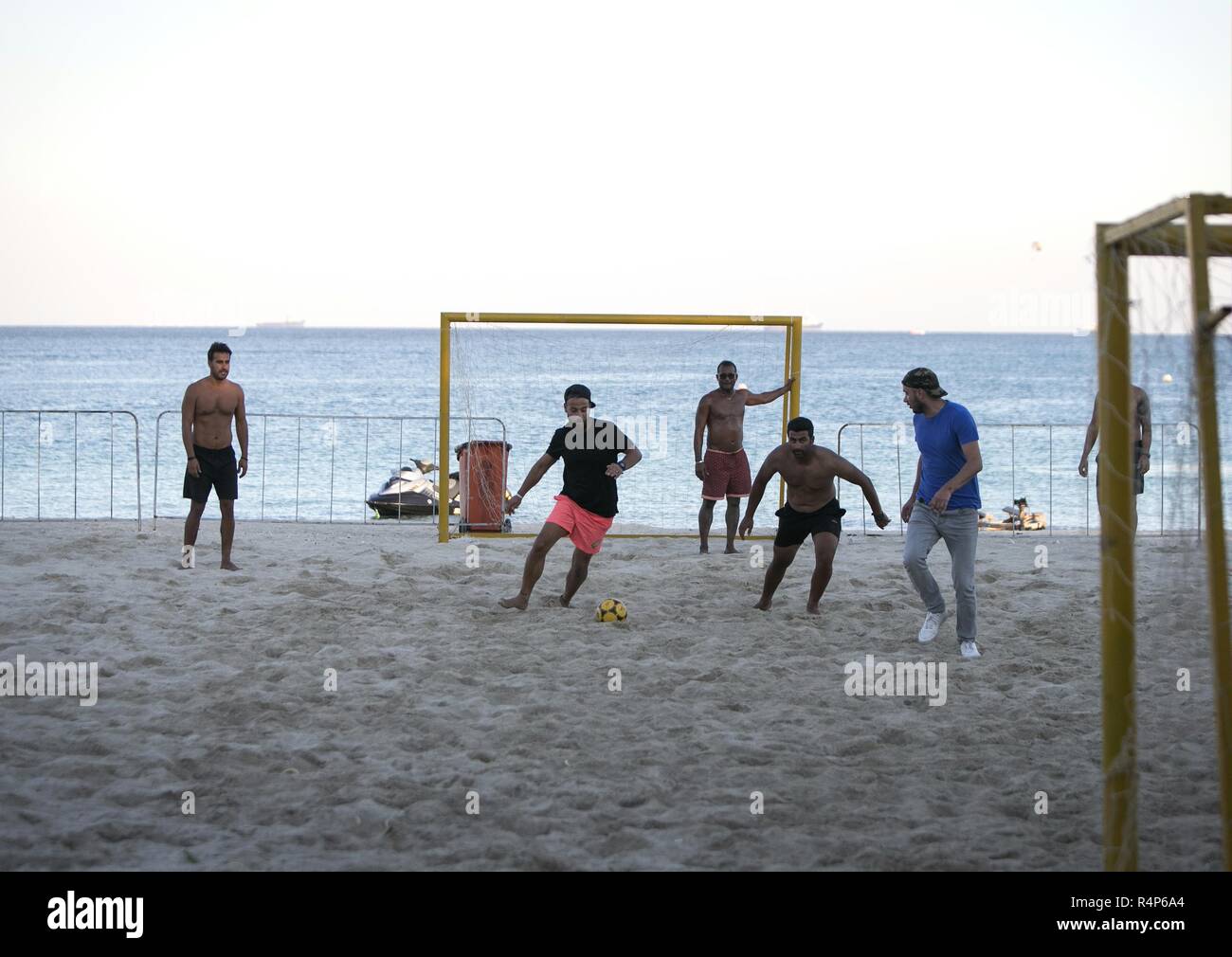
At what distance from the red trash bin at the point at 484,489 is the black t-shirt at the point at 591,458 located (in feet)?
12.0

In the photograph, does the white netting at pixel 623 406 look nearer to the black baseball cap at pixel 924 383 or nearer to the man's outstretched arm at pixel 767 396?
the man's outstretched arm at pixel 767 396

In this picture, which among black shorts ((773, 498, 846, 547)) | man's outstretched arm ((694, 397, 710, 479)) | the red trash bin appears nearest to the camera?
black shorts ((773, 498, 846, 547))

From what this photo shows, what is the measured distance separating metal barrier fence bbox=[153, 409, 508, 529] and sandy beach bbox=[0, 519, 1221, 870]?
3.19 m

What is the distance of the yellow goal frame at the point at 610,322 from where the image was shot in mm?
11617

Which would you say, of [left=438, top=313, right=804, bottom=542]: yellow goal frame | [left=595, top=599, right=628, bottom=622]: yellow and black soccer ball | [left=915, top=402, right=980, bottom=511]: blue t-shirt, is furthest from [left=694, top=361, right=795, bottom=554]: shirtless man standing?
[left=915, top=402, right=980, bottom=511]: blue t-shirt

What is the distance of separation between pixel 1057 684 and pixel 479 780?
11.4 ft

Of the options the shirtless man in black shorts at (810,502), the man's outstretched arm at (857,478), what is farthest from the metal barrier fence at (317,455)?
the man's outstretched arm at (857,478)

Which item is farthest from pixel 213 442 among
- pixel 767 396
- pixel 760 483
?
pixel 767 396

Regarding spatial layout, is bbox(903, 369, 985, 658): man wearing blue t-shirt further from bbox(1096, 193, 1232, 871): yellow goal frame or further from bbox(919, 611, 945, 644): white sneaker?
bbox(1096, 193, 1232, 871): yellow goal frame

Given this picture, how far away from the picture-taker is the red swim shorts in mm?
11102

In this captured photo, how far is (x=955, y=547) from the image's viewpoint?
7.43 metres
